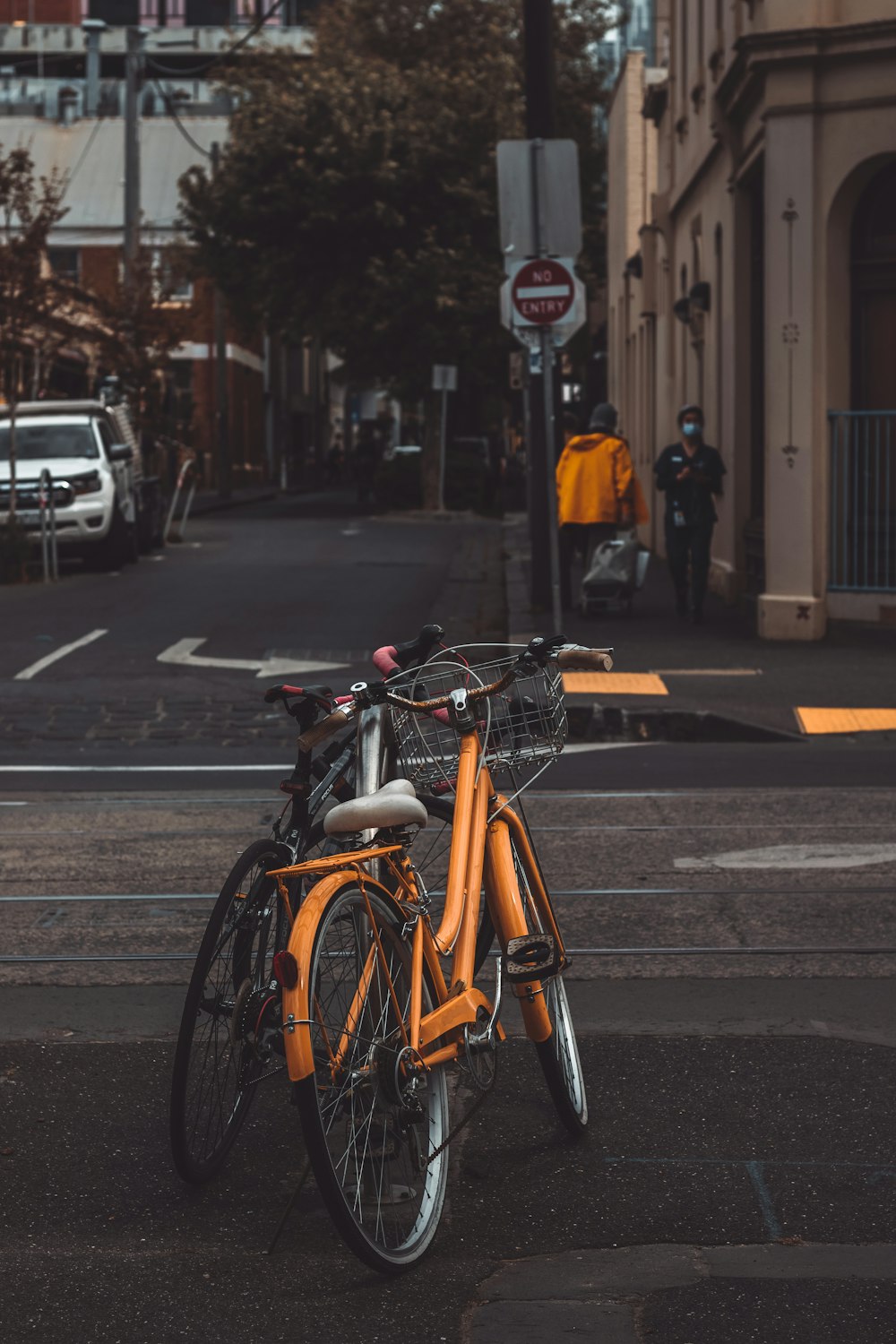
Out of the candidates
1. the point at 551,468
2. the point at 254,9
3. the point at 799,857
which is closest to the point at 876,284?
the point at 551,468

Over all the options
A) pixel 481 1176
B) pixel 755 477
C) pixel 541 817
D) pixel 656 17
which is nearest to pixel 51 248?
pixel 656 17

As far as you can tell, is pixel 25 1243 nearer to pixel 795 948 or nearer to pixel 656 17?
pixel 795 948

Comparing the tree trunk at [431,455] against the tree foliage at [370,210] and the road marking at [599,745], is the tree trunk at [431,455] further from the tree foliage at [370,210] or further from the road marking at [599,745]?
the road marking at [599,745]

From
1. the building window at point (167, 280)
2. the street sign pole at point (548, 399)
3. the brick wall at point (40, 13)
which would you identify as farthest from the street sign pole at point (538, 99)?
the brick wall at point (40, 13)

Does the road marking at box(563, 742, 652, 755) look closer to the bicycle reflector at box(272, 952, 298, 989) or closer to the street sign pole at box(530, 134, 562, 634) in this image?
the street sign pole at box(530, 134, 562, 634)

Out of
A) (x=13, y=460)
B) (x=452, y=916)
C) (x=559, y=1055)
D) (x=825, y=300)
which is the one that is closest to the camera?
(x=452, y=916)

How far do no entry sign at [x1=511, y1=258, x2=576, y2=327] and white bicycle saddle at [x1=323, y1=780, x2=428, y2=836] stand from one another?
11.2m

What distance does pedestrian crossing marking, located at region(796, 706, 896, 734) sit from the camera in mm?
11516

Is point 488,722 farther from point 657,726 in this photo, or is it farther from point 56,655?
point 56,655

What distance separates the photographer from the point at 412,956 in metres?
3.80

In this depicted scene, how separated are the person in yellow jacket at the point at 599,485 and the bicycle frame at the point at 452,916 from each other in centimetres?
1359

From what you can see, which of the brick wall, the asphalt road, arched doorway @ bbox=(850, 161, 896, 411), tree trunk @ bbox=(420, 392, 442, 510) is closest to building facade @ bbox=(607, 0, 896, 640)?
arched doorway @ bbox=(850, 161, 896, 411)

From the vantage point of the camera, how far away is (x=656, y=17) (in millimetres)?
28719

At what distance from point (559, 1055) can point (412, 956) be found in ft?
2.47
